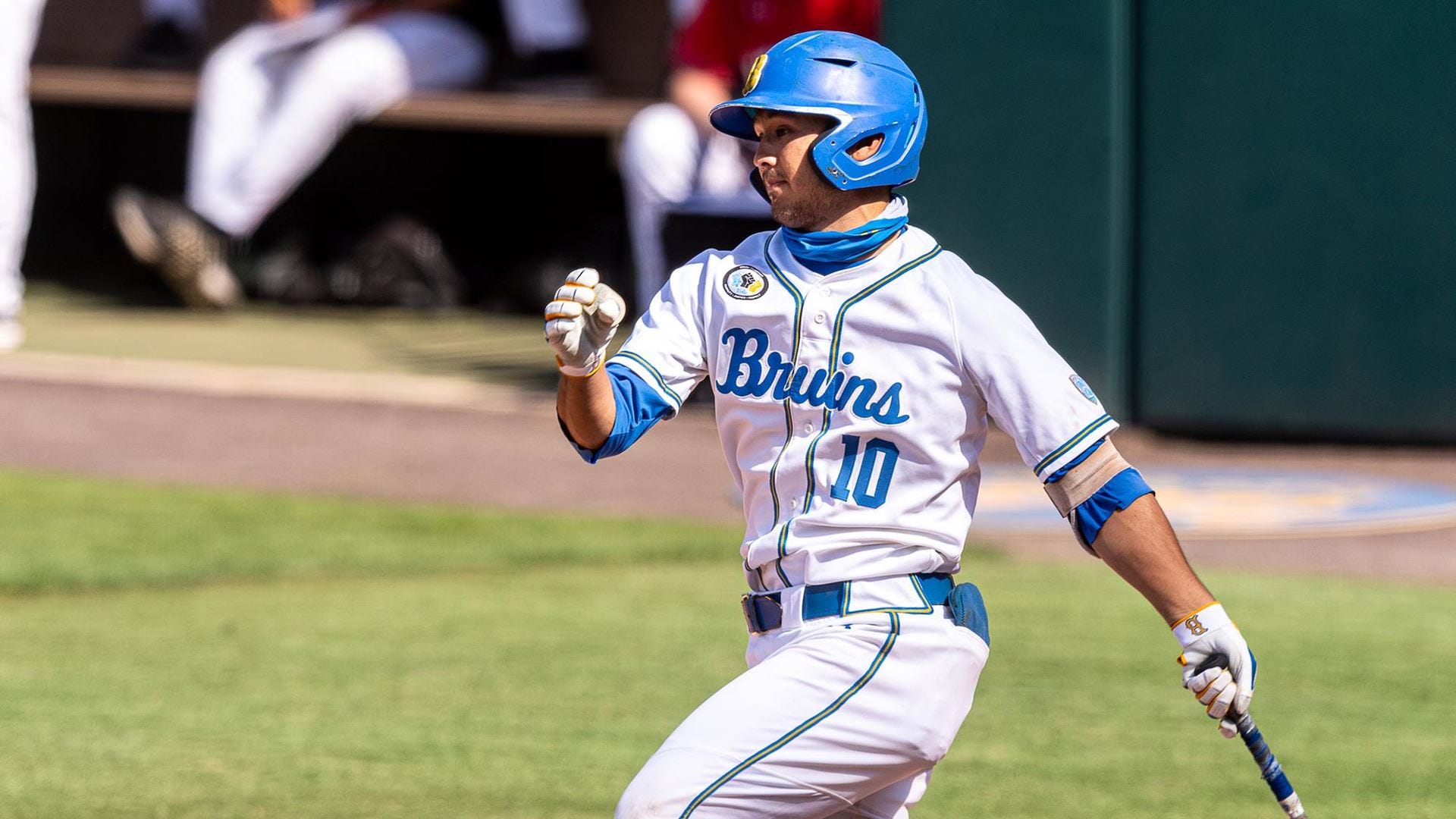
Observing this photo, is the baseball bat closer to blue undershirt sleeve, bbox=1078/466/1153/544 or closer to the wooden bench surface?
blue undershirt sleeve, bbox=1078/466/1153/544

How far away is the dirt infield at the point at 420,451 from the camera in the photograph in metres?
7.16

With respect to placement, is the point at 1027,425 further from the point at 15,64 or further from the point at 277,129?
the point at 277,129

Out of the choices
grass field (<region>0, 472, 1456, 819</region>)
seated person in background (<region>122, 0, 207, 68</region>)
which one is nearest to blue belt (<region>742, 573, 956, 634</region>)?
grass field (<region>0, 472, 1456, 819</region>)

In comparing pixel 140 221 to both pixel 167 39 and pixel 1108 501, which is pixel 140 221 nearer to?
pixel 167 39

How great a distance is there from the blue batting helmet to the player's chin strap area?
510 millimetres

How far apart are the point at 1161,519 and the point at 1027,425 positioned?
233 millimetres

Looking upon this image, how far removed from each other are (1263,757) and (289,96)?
32.2 ft

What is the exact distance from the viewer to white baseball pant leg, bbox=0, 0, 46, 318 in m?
9.79

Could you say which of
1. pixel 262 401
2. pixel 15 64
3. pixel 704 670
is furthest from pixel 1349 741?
pixel 15 64

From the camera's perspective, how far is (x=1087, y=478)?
118 inches

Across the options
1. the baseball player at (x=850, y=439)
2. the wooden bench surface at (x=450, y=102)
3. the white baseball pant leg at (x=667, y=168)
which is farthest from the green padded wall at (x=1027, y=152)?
the baseball player at (x=850, y=439)

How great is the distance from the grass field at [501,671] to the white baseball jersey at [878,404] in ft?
4.34

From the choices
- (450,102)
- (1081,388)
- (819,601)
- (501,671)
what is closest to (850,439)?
(819,601)

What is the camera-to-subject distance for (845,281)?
312 centimetres
